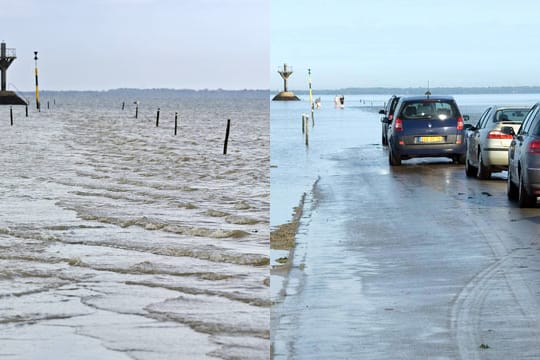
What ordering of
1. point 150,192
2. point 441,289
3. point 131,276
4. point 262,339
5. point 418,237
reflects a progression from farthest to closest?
point 150,192 < point 418,237 < point 131,276 < point 441,289 < point 262,339

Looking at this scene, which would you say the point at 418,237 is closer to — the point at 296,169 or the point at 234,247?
the point at 234,247

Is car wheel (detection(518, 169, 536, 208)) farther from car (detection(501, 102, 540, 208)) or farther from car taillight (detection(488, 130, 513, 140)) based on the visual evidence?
car taillight (detection(488, 130, 513, 140))

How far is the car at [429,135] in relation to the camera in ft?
91.6

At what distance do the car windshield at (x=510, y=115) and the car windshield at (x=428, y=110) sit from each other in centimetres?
278

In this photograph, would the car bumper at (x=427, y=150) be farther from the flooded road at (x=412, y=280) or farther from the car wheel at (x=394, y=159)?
the flooded road at (x=412, y=280)

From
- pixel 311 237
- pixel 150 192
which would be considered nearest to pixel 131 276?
pixel 311 237

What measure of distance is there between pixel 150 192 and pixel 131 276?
1160 cm

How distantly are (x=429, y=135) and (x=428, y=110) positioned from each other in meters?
0.90

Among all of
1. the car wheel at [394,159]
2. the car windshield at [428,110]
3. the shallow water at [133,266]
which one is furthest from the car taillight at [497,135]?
the car wheel at [394,159]

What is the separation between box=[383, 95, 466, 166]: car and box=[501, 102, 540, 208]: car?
9.18 metres

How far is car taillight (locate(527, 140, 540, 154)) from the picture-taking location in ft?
55.8

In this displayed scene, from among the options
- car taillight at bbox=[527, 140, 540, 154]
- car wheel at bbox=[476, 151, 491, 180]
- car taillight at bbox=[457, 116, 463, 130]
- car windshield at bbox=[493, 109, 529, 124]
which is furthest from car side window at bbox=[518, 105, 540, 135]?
car taillight at bbox=[457, 116, 463, 130]

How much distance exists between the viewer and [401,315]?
9031mm

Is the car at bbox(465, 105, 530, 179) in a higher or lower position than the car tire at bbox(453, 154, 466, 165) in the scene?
higher
